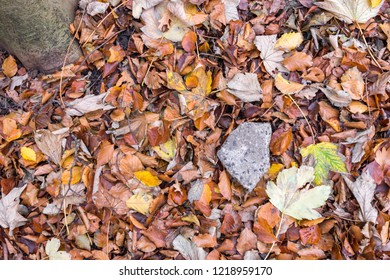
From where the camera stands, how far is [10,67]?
212 centimetres

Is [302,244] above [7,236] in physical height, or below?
below

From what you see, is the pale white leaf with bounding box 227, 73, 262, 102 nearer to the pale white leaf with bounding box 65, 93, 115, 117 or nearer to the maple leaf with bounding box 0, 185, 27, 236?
the pale white leaf with bounding box 65, 93, 115, 117

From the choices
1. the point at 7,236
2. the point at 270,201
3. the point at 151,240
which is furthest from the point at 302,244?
the point at 7,236

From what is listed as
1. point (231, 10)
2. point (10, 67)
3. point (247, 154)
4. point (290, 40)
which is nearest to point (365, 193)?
point (247, 154)

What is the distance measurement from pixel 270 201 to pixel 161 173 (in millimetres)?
508

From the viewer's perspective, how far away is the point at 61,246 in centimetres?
188

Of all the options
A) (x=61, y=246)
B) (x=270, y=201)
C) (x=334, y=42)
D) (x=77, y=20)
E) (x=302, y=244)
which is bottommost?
(x=302, y=244)

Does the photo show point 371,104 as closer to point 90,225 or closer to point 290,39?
point 290,39

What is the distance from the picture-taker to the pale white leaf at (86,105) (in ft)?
6.53

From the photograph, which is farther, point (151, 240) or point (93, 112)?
point (93, 112)

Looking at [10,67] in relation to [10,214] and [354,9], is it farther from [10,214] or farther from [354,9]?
[354,9]

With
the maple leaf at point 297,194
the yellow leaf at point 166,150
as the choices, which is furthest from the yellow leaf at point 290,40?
the yellow leaf at point 166,150

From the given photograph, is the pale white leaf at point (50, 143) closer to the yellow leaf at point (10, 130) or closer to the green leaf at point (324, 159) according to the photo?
the yellow leaf at point (10, 130)

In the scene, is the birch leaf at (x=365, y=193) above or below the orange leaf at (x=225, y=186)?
below
